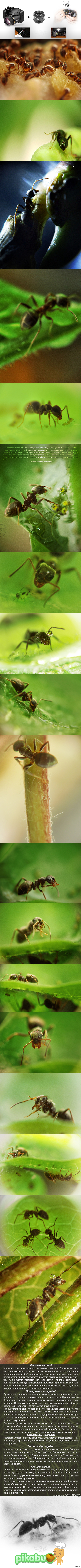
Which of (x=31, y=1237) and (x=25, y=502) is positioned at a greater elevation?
(x=25, y=502)

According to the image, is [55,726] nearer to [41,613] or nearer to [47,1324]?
[41,613]

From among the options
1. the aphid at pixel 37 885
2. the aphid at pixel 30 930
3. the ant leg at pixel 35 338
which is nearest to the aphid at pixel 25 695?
the aphid at pixel 37 885

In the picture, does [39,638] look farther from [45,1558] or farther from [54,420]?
[45,1558]

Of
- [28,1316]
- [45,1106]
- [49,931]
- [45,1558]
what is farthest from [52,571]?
[45,1558]

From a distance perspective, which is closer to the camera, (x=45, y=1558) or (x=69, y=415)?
(x=45, y=1558)

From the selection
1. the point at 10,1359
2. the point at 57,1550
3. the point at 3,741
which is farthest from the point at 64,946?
the point at 57,1550

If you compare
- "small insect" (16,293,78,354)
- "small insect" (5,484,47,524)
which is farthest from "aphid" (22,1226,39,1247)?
"small insect" (16,293,78,354)
